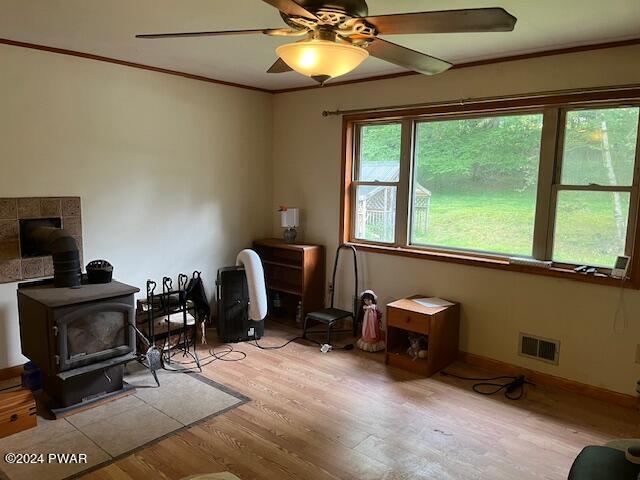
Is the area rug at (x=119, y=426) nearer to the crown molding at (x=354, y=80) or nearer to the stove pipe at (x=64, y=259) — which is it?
the stove pipe at (x=64, y=259)

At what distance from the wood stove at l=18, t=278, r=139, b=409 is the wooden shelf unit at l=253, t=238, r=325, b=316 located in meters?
1.79

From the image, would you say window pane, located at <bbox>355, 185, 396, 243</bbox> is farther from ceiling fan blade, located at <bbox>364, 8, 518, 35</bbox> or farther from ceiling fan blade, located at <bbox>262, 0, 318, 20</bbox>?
ceiling fan blade, located at <bbox>262, 0, 318, 20</bbox>

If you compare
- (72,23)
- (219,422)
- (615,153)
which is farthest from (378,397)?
(72,23)

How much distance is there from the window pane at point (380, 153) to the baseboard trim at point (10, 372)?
321 centimetres

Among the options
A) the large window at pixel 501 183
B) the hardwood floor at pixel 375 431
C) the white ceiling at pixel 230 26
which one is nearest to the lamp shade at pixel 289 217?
the large window at pixel 501 183

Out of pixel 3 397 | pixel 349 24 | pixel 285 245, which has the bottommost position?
pixel 3 397

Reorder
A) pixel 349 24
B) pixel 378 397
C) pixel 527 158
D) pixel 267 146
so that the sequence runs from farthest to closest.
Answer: pixel 267 146 → pixel 527 158 → pixel 378 397 → pixel 349 24

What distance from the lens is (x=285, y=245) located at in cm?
473

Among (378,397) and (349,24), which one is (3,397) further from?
(349,24)

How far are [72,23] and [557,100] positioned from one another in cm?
321

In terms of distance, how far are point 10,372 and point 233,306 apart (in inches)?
67.8

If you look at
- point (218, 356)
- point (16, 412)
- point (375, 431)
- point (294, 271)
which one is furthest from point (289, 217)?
point (16, 412)

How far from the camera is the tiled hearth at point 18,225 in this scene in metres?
3.31

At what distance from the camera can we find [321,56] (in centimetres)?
184
